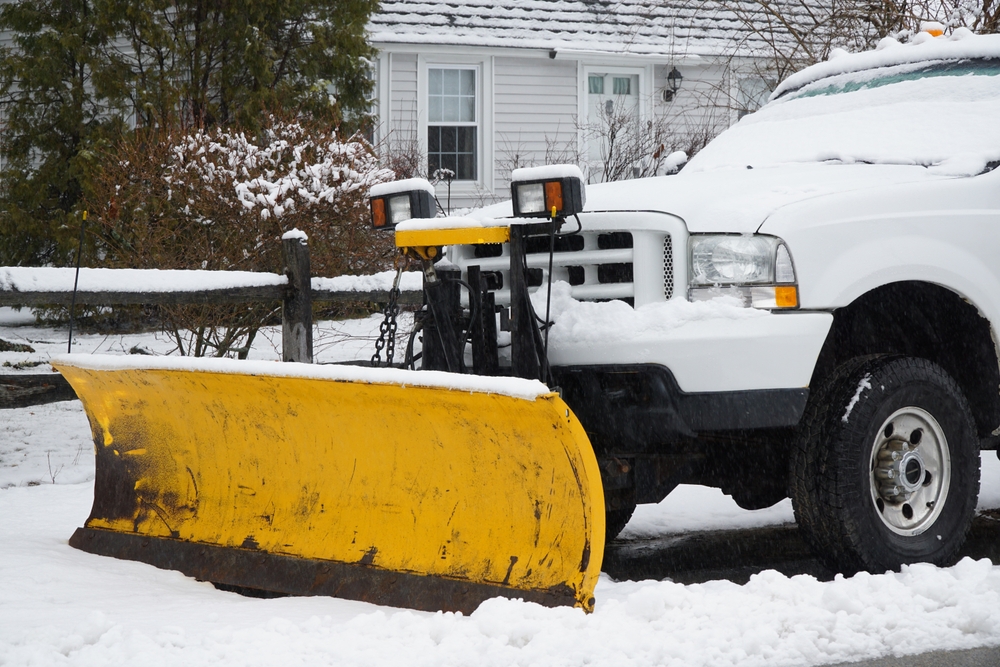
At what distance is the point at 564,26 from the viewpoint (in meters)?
15.9

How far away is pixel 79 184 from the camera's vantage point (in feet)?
40.2

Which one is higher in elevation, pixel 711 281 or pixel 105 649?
pixel 711 281

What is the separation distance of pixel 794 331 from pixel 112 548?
2846mm

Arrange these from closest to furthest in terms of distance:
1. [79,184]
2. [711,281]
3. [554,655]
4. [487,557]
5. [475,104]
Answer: [554,655] < [487,557] < [711,281] < [79,184] < [475,104]

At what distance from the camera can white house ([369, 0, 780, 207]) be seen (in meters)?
15.0

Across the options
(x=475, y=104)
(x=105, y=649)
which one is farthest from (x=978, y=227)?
(x=475, y=104)

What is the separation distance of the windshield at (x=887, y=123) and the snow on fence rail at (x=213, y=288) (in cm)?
Result: 243

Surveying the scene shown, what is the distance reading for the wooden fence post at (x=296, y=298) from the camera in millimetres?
6734

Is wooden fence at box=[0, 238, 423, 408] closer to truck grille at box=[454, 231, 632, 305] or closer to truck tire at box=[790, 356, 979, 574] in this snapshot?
truck grille at box=[454, 231, 632, 305]

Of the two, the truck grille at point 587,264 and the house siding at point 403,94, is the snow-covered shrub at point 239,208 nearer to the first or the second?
the truck grille at point 587,264

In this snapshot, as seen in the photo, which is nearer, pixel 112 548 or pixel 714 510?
pixel 112 548

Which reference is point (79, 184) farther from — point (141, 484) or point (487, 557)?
point (487, 557)

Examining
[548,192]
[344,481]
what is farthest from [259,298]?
[548,192]

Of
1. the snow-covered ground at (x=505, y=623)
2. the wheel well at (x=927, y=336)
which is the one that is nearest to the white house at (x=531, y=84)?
the wheel well at (x=927, y=336)
